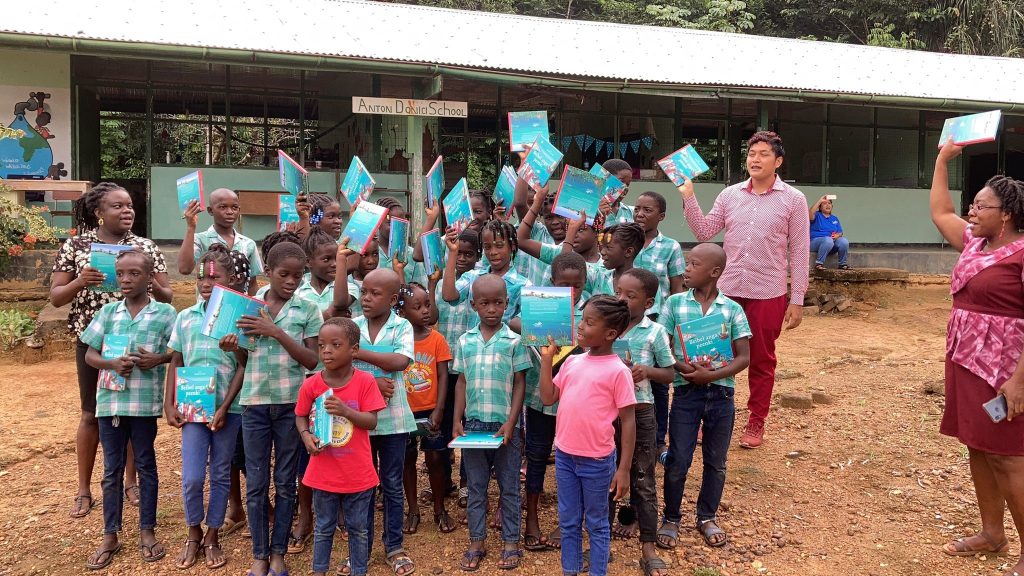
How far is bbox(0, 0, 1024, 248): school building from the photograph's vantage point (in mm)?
9609

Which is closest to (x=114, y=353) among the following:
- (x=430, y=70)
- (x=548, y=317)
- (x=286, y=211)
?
(x=286, y=211)

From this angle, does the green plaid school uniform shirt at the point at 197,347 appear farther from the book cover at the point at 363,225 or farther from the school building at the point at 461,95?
the school building at the point at 461,95

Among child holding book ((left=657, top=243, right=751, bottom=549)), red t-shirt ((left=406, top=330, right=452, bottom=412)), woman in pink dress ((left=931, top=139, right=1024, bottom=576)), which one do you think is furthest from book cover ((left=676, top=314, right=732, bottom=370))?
red t-shirt ((left=406, top=330, right=452, bottom=412))

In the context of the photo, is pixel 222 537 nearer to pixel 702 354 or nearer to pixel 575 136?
pixel 702 354

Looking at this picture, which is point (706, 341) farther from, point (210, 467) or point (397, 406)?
point (210, 467)

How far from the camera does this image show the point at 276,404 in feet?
11.1

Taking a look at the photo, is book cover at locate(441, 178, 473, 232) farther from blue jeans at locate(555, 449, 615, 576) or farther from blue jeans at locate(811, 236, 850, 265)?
blue jeans at locate(811, 236, 850, 265)

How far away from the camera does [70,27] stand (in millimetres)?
8977

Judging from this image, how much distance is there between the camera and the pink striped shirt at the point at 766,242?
477 cm

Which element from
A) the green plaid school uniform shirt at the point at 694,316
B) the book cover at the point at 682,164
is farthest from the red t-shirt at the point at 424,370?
the book cover at the point at 682,164

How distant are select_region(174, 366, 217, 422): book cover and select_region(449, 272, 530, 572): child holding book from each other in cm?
107

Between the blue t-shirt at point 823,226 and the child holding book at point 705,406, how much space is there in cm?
877

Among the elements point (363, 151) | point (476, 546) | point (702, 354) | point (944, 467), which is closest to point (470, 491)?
point (476, 546)

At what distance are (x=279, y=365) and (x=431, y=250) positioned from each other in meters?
1.18
